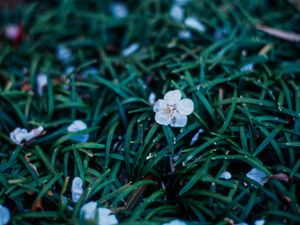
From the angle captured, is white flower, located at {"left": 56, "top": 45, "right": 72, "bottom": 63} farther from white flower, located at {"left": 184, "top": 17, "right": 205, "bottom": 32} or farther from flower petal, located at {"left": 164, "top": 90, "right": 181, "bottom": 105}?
flower petal, located at {"left": 164, "top": 90, "right": 181, "bottom": 105}

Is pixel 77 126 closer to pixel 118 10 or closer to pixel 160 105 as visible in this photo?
pixel 160 105

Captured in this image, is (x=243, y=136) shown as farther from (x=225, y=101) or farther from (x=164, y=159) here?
(x=164, y=159)

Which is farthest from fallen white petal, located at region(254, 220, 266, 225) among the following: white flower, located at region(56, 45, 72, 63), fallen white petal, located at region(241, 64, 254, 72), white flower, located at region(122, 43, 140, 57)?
white flower, located at region(56, 45, 72, 63)

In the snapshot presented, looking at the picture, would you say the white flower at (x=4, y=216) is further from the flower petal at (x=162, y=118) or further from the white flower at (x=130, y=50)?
the white flower at (x=130, y=50)

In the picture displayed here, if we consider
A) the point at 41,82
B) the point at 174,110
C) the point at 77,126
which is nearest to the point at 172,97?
the point at 174,110

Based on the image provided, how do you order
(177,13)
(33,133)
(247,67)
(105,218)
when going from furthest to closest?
(177,13) → (247,67) → (33,133) → (105,218)

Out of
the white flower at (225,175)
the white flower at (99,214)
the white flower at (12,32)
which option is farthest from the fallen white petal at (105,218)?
the white flower at (12,32)
